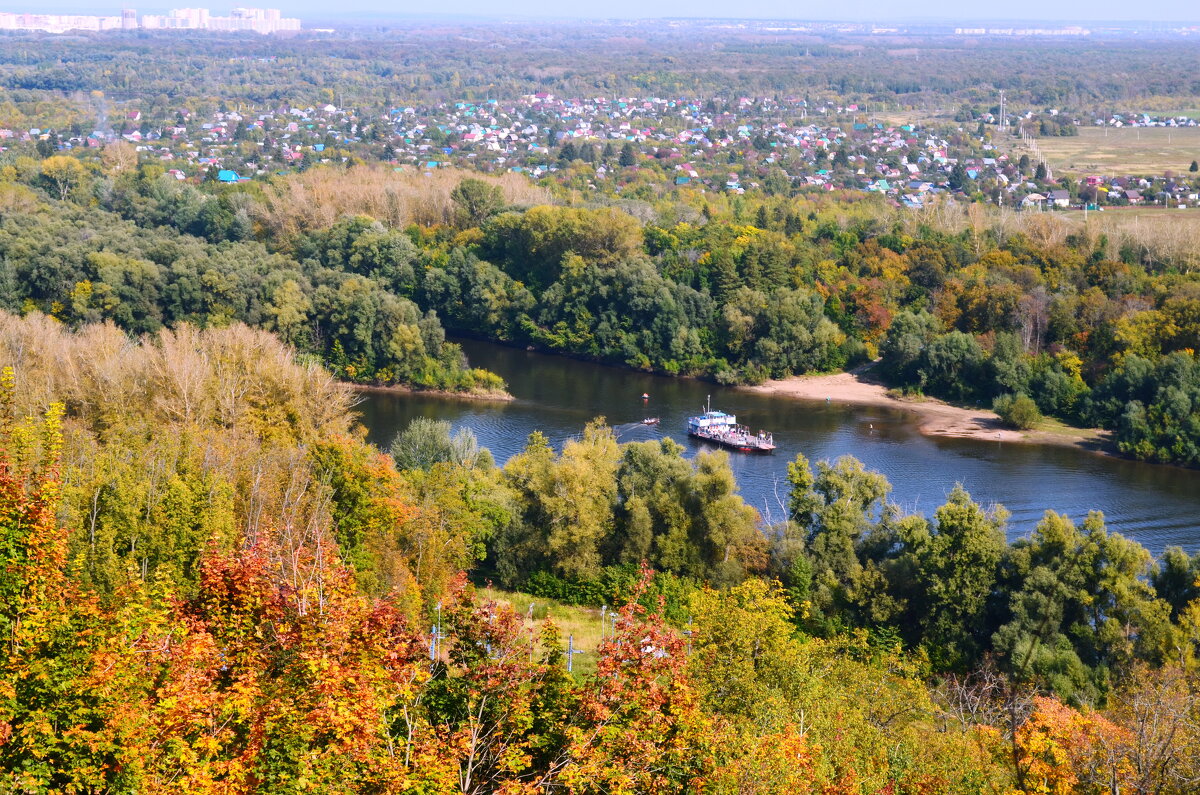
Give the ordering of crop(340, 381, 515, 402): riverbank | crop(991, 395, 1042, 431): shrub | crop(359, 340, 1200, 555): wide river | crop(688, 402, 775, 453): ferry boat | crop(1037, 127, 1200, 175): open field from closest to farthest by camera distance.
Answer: crop(359, 340, 1200, 555): wide river → crop(688, 402, 775, 453): ferry boat → crop(991, 395, 1042, 431): shrub → crop(340, 381, 515, 402): riverbank → crop(1037, 127, 1200, 175): open field

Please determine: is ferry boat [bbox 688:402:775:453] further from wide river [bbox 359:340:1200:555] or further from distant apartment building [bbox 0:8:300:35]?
distant apartment building [bbox 0:8:300:35]

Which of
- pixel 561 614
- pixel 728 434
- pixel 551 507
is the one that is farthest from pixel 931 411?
pixel 561 614

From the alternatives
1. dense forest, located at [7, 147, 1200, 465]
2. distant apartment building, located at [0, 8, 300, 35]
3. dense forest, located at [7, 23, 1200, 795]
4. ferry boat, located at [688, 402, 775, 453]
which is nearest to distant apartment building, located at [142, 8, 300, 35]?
distant apartment building, located at [0, 8, 300, 35]

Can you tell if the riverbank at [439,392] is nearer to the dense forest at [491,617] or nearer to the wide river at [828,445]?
the wide river at [828,445]

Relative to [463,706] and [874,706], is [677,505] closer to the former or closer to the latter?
[874,706]

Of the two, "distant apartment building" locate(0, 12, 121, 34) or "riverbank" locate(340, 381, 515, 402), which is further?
"distant apartment building" locate(0, 12, 121, 34)

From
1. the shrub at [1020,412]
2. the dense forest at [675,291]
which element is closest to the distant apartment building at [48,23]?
the dense forest at [675,291]
